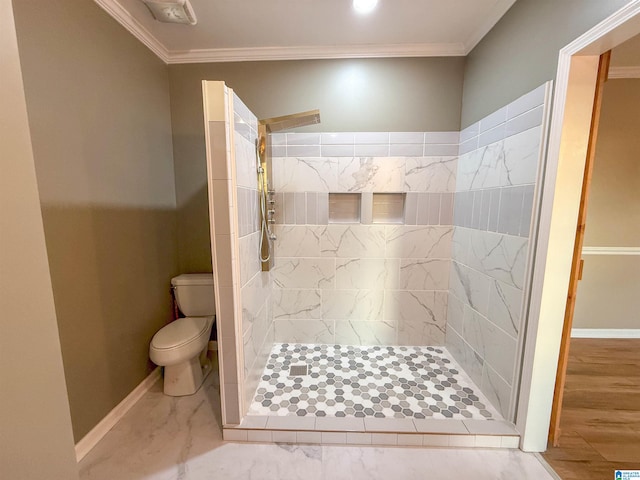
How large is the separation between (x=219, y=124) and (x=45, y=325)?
3.30 ft

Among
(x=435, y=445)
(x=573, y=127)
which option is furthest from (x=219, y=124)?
(x=435, y=445)

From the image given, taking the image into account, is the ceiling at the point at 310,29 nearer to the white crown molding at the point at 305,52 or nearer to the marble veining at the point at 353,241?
the white crown molding at the point at 305,52

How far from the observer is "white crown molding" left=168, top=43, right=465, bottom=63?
78.5 inches

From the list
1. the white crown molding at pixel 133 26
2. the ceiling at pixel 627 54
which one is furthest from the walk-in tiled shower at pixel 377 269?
the ceiling at pixel 627 54

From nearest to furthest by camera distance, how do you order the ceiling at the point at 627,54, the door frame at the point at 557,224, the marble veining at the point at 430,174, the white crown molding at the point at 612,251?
the door frame at the point at 557,224, the ceiling at the point at 627,54, the marble veining at the point at 430,174, the white crown molding at the point at 612,251

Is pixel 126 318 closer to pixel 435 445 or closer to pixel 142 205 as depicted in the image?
pixel 142 205

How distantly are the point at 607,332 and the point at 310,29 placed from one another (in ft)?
12.8

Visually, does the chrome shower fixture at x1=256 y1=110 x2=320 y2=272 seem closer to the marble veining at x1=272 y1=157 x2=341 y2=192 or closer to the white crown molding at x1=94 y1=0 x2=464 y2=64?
the marble veining at x1=272 y1=157 x2=341 y2=192

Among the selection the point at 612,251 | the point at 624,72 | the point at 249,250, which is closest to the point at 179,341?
the point at 249,250

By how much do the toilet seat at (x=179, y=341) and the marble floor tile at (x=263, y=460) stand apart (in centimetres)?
40

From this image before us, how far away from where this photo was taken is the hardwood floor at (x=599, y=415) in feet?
4.33

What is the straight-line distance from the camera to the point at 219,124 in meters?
1.25

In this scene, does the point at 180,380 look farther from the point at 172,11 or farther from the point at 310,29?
the point at 310,29

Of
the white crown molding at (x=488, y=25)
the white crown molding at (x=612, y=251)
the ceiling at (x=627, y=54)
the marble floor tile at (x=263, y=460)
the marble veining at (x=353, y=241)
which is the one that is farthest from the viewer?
the white crown molding at (x=612, y=251)
